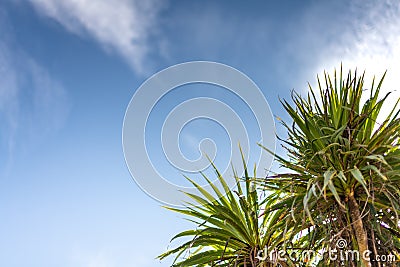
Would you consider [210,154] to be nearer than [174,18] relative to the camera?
Yes

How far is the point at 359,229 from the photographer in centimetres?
356

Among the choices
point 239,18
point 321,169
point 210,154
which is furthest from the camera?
point 239,18

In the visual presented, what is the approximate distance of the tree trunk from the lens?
11.5 ft

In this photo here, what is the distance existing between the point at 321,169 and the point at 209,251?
4.45 ft

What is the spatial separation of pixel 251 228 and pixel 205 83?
7.82ft

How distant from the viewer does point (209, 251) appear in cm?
439

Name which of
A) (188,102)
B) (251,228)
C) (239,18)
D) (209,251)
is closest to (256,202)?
(251,228)

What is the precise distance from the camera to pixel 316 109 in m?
4.11

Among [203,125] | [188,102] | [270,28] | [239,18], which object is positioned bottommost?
[203,125]

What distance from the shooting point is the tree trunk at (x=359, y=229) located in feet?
11.5

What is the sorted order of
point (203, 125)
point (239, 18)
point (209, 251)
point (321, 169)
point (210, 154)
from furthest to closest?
1. point (239, 18)
2. point (203, 125)
3. point (210, 154)
4. point (209, 251)
5. point (321, 169)

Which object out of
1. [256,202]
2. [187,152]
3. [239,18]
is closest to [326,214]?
[256,202]

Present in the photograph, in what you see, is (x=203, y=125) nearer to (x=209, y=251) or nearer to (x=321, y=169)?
(x=209, y=251)

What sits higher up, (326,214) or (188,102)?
(188,102)
